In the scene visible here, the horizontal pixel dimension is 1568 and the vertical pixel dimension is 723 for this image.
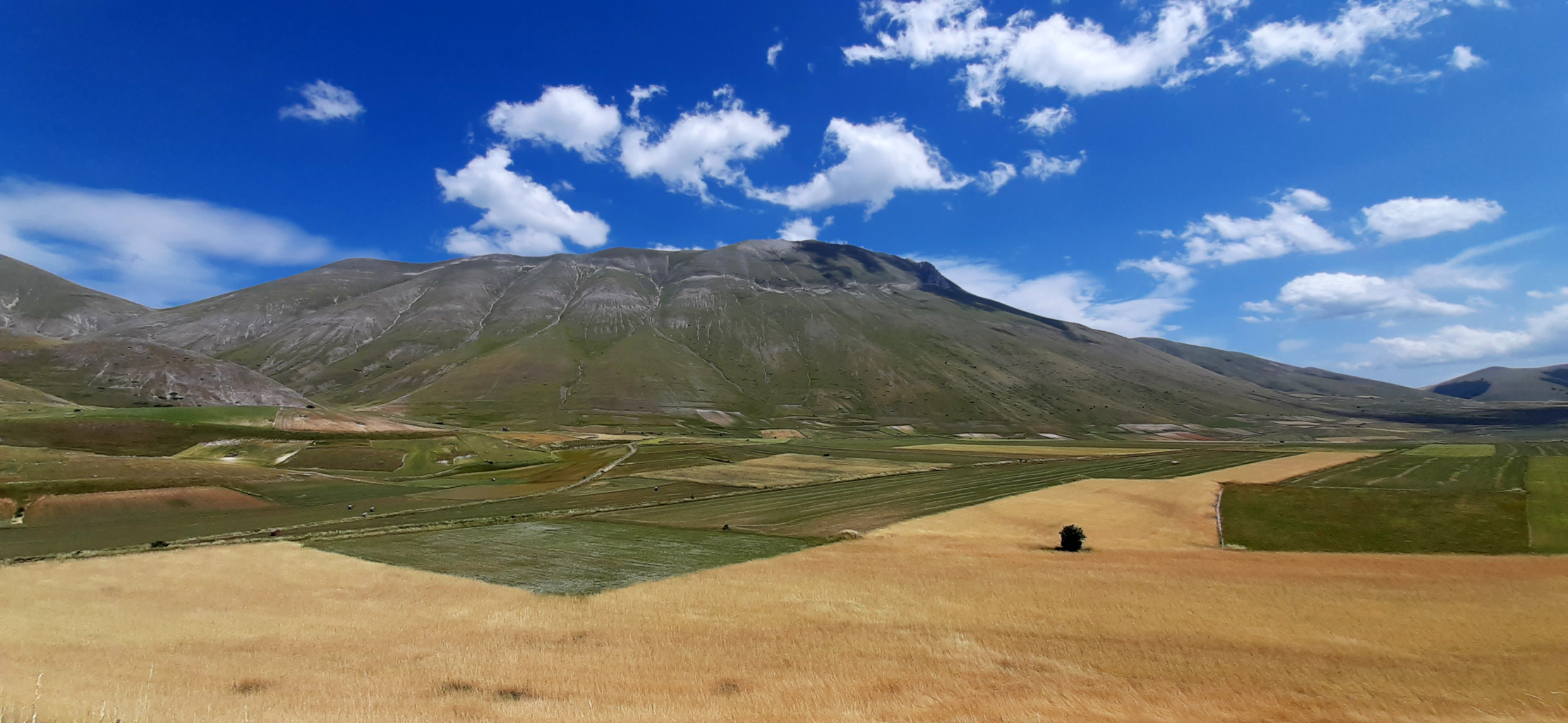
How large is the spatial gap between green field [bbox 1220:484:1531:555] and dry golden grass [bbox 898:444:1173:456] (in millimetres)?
74358

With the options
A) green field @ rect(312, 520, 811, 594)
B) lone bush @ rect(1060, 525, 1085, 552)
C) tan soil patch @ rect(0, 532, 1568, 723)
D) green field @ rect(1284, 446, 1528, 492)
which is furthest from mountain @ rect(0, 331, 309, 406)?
green field @ rect(1284, 446, 1528, 492)

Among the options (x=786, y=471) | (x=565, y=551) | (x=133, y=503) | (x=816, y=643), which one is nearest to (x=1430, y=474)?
(x=786, y=471)

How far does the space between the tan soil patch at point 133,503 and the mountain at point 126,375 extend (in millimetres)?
120311

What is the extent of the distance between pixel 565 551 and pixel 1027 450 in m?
129

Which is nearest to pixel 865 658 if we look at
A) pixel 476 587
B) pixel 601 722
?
pixel 601 722

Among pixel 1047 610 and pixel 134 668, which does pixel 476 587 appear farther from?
pixel 1047 610

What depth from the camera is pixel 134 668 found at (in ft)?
70.7

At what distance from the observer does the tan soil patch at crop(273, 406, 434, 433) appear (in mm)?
125812

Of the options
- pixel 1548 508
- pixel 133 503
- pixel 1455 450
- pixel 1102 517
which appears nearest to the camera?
pixel 1548 508

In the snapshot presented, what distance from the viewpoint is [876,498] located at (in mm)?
73062

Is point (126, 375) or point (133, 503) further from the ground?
point (126, 375)

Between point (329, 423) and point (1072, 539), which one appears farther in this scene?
point (329, 423)

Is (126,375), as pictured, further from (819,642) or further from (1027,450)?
(1027,450)

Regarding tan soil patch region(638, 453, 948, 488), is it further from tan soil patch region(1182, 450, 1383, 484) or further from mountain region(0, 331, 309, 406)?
mountain region(0, 331, 309, 406)
